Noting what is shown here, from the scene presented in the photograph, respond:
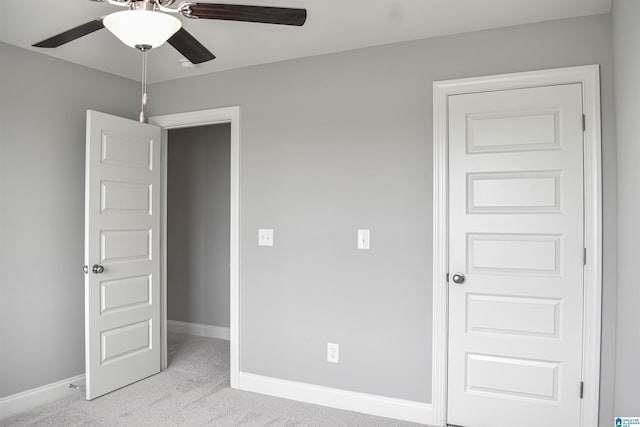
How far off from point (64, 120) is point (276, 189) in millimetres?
1602

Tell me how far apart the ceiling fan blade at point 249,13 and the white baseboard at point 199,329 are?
3706mm

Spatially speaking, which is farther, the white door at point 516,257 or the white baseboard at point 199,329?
the white baseboard at point 199,329

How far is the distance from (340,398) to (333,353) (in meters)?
0.30

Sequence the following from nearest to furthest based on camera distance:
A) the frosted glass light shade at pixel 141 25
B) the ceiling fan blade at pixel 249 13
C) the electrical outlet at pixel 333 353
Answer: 1. the frosted glass light shade at pixel 141 25
2. the ceiling fan blade at pixel 249 13
3. the electrical outlet at pixel 333 353

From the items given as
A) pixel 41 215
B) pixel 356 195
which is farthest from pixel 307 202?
pixel 41 215

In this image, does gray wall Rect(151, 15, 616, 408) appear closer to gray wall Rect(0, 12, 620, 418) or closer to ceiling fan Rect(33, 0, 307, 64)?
gray wall Rect(0, 12, 620, 418)

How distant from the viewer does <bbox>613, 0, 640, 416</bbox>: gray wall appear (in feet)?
5.67

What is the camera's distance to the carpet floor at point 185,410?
2.88 m

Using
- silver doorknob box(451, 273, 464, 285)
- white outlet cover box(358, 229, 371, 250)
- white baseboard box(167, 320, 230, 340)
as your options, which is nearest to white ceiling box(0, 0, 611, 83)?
white outlet cover box(358, 229, 371, 250)

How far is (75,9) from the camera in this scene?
8.19 ft

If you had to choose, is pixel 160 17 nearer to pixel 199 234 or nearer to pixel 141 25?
pixel 141 25

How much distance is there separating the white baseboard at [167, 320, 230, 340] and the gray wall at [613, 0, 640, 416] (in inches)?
142

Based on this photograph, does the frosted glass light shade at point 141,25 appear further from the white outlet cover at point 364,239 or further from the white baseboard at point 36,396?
the white baseboard at point 36,396

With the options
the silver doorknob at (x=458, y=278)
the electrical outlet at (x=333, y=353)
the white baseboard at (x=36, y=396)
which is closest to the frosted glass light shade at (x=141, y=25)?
the silver doorknob at (x=458, y=278)
